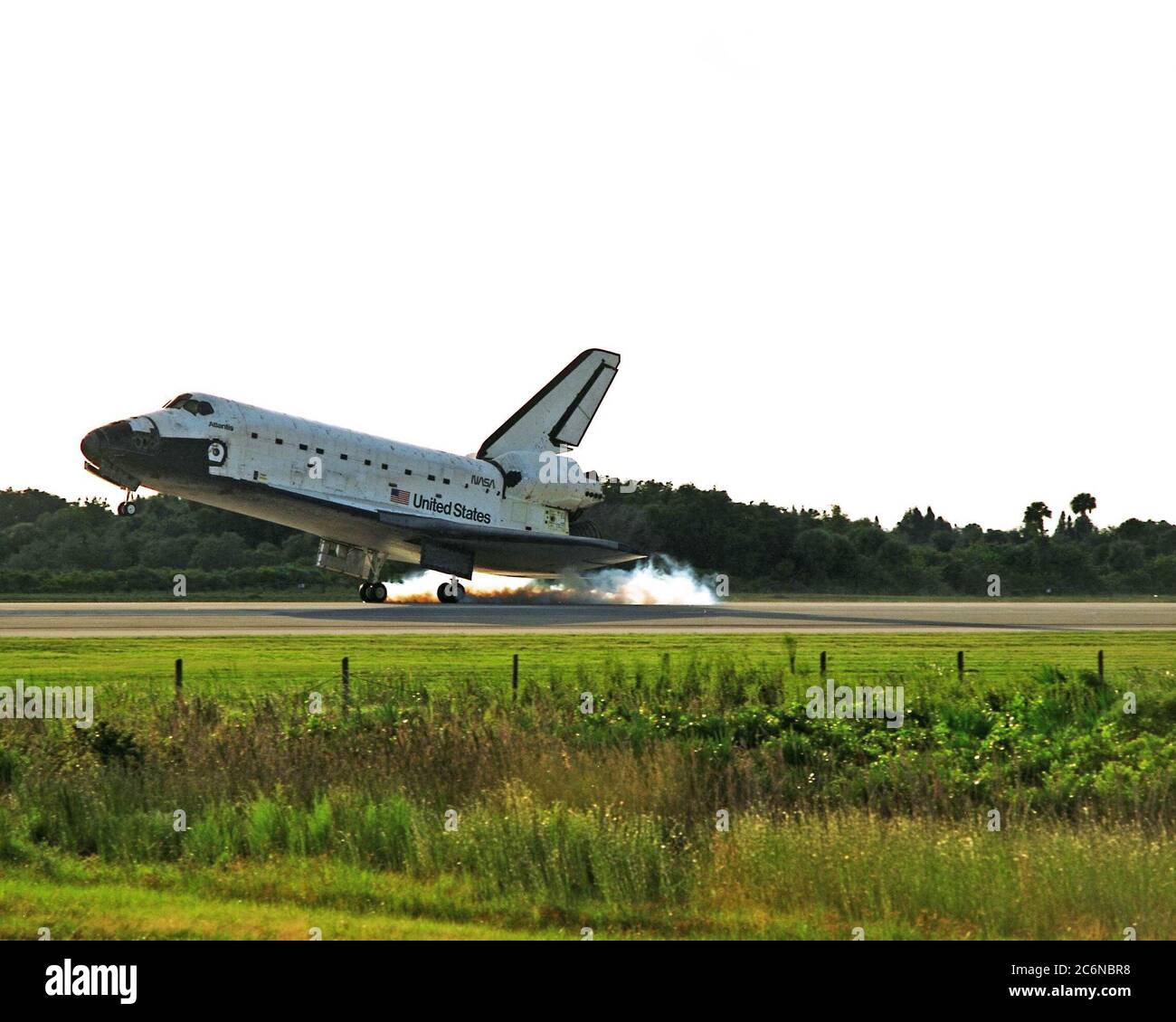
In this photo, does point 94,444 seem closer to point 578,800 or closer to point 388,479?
point 388,479

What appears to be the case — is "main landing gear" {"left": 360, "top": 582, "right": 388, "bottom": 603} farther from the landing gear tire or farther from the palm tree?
the palm tree

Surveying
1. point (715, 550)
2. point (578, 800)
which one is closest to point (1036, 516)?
point (715, 550)

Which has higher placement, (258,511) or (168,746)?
(258,511)

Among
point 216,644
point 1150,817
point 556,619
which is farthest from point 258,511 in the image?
point 1150,817

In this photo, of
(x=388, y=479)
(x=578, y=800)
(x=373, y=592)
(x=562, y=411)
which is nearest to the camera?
(x=578, y=800)

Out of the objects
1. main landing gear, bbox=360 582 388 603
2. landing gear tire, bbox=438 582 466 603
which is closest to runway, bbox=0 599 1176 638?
landing gear tire, bbox=438 582 466 603
